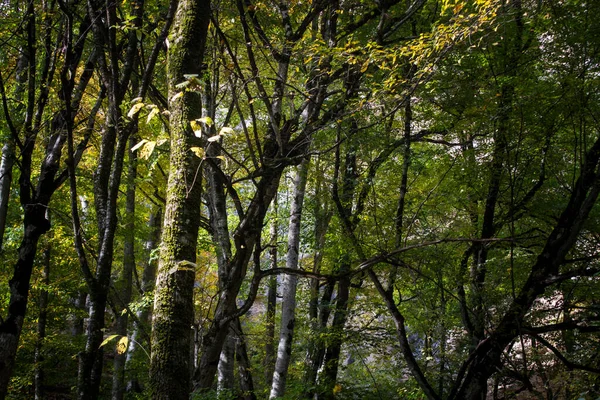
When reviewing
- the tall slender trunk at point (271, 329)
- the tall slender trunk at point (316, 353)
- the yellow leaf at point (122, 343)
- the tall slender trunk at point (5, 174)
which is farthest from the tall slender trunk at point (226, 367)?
the yellow leaf at point (122, 343)

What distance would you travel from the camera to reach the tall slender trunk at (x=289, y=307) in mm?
6820

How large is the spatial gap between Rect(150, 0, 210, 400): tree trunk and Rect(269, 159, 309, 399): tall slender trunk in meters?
4.66

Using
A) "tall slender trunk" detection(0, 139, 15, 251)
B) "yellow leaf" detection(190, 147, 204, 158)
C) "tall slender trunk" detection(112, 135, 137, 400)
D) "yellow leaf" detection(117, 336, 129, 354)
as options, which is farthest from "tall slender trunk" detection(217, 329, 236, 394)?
"yellow leaf" detection(190, 147, 204, 158)

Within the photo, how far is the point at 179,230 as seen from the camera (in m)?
2.06

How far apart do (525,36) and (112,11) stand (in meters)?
6.46

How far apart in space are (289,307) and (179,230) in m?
5.45

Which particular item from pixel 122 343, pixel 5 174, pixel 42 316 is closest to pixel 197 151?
pixel 122 343

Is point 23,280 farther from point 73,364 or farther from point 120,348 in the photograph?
point 73,364

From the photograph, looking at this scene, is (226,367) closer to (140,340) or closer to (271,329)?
(140,340)

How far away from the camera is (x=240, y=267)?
367 cm

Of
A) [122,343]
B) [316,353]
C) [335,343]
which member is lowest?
[122,343]

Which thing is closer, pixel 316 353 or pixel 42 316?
pixel 316 353

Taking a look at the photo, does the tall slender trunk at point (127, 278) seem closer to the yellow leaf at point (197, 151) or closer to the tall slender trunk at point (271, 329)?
the tall slender trunk at point (271, 329)

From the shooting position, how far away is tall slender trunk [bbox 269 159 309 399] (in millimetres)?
6820
